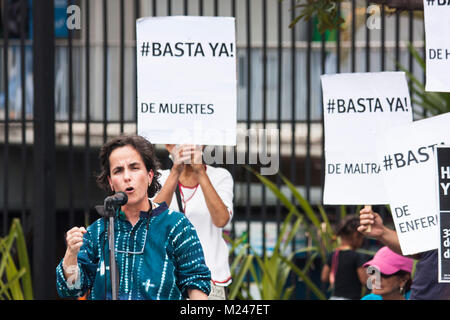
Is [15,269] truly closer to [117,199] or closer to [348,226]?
[348,226]

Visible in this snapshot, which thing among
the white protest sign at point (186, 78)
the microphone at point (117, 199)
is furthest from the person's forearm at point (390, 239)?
the microphone at point (117, 199)

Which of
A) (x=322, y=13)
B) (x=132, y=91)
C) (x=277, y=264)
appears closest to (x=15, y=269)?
(x=277, y=264)

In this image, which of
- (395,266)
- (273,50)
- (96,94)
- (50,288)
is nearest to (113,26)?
(96,94)

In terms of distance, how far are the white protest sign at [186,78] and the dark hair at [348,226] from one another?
72.3 inches

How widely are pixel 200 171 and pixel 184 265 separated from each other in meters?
0.82

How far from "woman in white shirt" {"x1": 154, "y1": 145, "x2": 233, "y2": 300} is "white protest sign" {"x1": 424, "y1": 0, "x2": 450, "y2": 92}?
957mm

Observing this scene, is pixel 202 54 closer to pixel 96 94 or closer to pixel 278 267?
pixel 278 267

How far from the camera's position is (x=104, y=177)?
9.82ft

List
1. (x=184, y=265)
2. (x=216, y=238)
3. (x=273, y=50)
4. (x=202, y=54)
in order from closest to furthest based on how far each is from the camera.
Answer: (x=184, y=265) → (x=202, y=54) → (x=216, y=238) → (x=273, y=50)

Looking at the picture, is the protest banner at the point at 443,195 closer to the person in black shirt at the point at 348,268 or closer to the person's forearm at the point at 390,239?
the person's forearm at the point at 390,239

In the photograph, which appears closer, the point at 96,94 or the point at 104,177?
the point at 104,177

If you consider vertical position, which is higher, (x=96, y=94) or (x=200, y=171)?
(x=96, y=94)

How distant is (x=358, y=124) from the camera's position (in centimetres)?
375

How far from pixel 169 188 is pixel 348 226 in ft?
6.32
